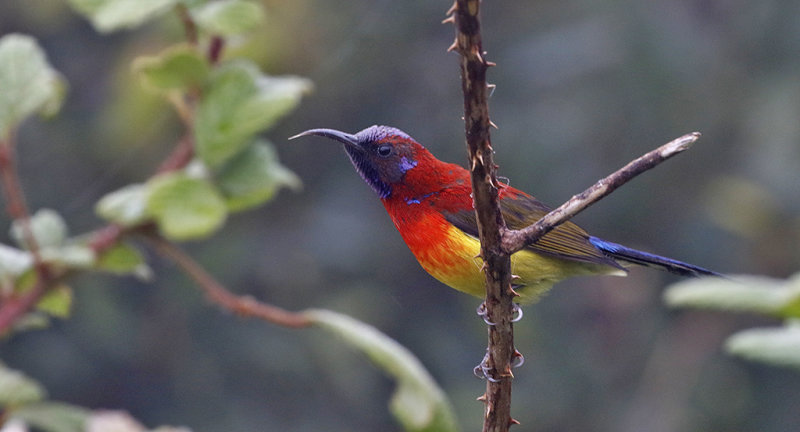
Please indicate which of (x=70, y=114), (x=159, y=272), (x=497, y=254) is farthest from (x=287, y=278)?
(x=497, y=254)

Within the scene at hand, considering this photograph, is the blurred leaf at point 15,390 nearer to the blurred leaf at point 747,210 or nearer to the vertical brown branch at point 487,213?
the vertical brown branch at point 487,213

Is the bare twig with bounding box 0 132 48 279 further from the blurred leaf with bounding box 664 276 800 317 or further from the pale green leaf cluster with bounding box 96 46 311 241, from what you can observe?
the blurred leaf with bounding box 664 276 800 317

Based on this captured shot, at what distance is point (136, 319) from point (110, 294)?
0.21 m

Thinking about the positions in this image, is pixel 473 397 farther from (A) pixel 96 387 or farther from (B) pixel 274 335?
(A) pixel 96 387

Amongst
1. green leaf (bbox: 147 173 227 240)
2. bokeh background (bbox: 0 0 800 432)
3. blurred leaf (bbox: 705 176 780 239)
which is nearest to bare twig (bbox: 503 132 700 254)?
green leaf (bbox: 147 173 227 240)

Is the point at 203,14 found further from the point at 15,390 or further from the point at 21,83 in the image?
the point at 15,390

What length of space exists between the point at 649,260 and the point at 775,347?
1.36 feet

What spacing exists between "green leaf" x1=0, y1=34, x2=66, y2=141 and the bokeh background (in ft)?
9.50

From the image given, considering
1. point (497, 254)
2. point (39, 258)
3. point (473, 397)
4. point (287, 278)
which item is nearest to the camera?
point (497, 254)

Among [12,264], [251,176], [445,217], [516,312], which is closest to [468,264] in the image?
[445,217]

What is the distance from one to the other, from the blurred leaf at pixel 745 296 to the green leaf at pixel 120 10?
1.59 m

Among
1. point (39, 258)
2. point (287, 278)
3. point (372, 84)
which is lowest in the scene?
point (39, 258)

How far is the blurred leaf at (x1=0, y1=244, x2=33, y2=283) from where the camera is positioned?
2.31 metres

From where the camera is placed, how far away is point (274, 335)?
5715 mm
